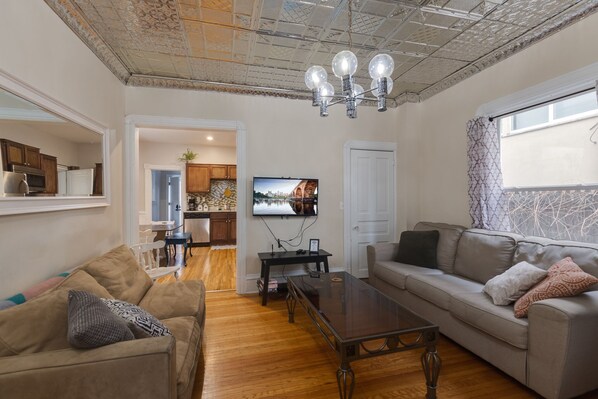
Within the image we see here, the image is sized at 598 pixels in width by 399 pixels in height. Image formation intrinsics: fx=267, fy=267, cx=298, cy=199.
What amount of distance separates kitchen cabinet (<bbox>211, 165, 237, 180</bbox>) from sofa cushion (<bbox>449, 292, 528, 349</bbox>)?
640 centimetres

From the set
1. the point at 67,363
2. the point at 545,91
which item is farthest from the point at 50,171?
the point at 545,91

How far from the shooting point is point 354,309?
210 cm

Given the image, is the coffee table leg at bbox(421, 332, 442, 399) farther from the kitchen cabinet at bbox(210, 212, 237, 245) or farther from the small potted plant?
the small potted plant

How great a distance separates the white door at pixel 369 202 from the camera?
416 cm

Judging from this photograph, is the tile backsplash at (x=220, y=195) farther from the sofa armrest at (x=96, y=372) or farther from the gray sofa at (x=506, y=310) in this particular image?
the sofa armrest at (x=96, y=372)

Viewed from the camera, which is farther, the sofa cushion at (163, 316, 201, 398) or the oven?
the oven

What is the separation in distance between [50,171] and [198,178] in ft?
18.3

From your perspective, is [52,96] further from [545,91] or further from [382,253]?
[545,91]

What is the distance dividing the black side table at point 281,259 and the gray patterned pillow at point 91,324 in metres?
2.05

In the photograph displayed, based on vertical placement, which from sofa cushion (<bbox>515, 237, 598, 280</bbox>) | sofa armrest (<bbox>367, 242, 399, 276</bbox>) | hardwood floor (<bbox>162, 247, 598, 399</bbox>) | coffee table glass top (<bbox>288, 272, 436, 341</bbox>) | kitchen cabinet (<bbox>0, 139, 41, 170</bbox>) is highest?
kitchen cabinet (<bbox>0, 139, 41, 170</bbox>)

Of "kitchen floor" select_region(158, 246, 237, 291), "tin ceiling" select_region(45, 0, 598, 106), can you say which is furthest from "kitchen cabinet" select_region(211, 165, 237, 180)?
"tin ceiling" select_region(45, 0, 598, 106)

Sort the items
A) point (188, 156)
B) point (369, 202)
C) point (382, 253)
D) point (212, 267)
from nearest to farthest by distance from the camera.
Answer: point (382, 253) < point (369, 202) < point (212, 267) < point (188, 156)

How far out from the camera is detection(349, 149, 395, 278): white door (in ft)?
13.7

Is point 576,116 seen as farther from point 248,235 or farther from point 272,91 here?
point 248,235
